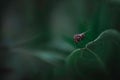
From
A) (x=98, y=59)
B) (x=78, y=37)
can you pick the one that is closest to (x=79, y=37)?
(x=78, y=37)

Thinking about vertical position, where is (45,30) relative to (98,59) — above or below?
above

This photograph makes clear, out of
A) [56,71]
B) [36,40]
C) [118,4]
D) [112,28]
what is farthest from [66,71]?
[118,4]

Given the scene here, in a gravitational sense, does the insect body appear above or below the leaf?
above

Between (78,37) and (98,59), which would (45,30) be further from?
(98,59)

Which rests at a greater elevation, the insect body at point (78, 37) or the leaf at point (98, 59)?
the insect body at point (78, 37)

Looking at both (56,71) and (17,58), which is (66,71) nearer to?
(56,71)
